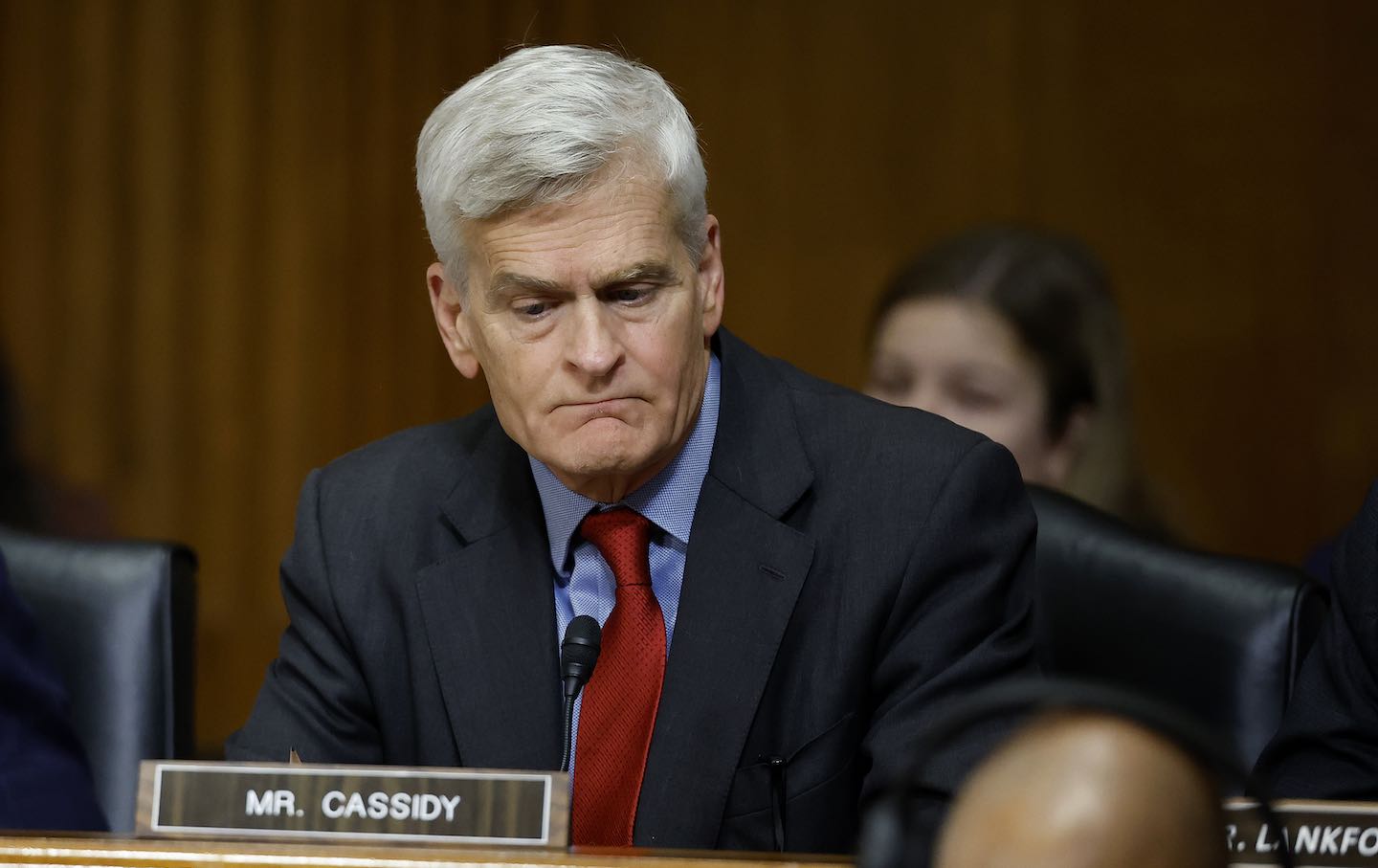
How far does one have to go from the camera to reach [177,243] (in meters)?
3.72

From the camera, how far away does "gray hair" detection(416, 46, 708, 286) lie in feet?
4.93

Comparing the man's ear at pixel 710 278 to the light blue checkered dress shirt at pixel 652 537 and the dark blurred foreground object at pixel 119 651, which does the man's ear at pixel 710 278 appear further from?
the dark blurred foreground object at pixel 119 651

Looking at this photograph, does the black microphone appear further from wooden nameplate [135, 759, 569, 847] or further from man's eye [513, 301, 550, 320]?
man's eye [513, 301, 550, 320]

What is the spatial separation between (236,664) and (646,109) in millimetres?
2615

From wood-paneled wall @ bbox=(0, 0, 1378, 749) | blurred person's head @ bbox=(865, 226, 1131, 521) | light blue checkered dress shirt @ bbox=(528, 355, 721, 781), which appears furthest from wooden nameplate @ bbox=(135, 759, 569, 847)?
wood-paneled wall @ bbox=(0, 0, 1378, 749)

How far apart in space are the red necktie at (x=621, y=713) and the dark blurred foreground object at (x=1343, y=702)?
580 millimetres

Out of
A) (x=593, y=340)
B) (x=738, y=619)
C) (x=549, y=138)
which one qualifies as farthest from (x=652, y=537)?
(x=549, y=138)

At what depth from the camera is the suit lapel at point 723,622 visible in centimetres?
155

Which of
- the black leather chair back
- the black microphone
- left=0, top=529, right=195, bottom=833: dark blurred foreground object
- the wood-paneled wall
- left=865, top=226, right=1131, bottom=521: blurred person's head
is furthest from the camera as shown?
the wood-paneled wall

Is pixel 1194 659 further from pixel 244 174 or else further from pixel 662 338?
pixel 244 174

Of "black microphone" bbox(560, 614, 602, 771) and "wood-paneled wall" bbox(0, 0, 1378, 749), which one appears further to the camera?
"wood-paneled wall" bbox(0, 0, 1378, 749)

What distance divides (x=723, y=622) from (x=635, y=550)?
12 centimetres

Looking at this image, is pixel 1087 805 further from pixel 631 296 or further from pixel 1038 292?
pixel 1038 292

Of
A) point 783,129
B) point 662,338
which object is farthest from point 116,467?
point 662,338
